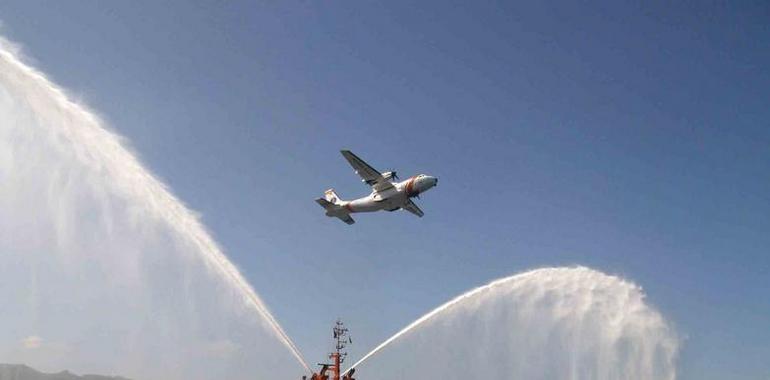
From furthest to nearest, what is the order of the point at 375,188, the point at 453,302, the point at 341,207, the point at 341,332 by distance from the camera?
the point at 341,207, the point at 375,188, the point at 453,302, the point at 341,332

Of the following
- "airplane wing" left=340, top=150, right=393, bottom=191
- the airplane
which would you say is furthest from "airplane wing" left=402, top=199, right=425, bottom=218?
"airplane wing" left=340, top=150, right=393, bottom=191

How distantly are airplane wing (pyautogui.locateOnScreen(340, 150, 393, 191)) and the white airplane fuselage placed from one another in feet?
2.05

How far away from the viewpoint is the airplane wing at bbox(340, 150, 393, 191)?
40812 millimetres

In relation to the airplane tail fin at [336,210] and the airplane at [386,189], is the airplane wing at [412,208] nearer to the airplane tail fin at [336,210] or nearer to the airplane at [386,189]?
the airplane at [386,189]

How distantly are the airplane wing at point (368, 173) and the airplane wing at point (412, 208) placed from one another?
10.8 ft

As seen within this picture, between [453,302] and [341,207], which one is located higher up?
[341,207]

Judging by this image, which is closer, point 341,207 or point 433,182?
point 433,182

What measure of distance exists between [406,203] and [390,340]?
13.0m

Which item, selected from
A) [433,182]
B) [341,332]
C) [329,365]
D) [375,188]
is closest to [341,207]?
[375,188]

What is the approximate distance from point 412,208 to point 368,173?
6.48 metres

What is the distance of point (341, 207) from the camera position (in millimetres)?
47969

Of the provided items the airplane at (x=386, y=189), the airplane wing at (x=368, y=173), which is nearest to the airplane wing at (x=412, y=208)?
the airplane at (x=386, y=189)

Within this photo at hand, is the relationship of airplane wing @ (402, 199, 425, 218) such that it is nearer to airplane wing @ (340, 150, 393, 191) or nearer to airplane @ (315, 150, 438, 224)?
airplane @ (315, 150, 438, 224)

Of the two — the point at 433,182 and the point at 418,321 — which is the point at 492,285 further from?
the point at 433,182
